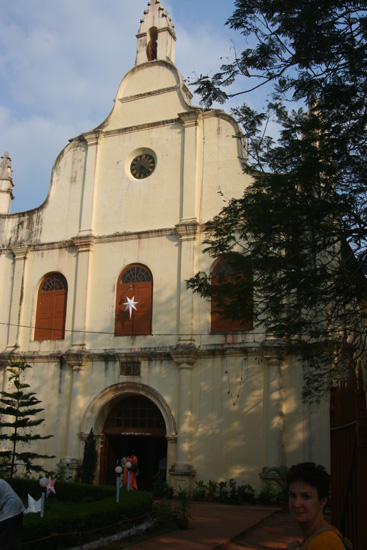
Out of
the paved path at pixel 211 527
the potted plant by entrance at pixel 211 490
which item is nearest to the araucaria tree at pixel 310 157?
the paved path at pixel 211 527

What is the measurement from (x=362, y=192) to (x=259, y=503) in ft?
30.4

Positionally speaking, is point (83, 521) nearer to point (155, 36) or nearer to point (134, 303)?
point (134, 303)

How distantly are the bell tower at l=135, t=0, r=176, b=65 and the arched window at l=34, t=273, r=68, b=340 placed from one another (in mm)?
8383

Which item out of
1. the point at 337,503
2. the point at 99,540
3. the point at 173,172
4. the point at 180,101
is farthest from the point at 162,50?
the point at 337,503

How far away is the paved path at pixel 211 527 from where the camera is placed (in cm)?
927

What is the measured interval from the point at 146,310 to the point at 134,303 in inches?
18.3

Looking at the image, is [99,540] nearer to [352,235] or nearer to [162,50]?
[352,235]

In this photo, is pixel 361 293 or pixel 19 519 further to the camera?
pixel 361 293

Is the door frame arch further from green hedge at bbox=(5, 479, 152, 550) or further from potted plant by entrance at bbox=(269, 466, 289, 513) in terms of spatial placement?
green hedge at bbox=(5, 479, 152, 550)

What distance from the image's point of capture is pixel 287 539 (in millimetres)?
10172

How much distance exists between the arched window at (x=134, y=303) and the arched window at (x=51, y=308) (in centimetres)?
214

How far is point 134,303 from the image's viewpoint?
693 inches

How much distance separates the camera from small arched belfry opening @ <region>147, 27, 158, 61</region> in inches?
810

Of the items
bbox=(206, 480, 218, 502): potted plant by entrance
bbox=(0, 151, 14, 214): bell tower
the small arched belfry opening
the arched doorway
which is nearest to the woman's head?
bbox=(206, 480, 218, 502): potted plant by entrance
